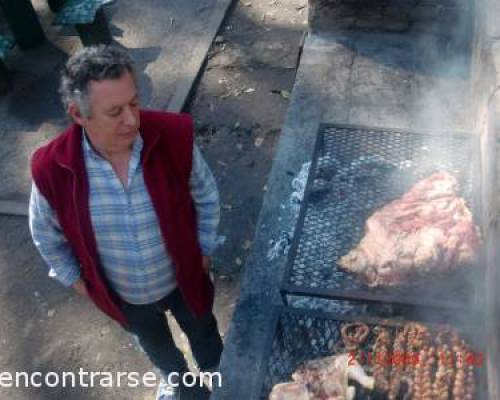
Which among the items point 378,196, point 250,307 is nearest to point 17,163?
point 250,307

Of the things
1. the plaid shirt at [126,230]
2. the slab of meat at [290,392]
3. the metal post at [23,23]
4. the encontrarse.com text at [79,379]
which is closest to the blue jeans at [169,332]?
the plaid shirt at [126,230]

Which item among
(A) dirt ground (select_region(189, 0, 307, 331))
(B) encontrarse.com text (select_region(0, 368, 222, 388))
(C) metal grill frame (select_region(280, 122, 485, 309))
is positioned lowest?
(B) encontrarse.com text (select_region(0, 368, 222, 388))

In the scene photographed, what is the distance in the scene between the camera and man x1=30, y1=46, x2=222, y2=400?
2.35m

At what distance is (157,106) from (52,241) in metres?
3.63

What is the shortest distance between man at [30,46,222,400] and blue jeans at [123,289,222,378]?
4cm

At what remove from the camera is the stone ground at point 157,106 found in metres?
4.30

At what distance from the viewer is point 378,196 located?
12.2 feet

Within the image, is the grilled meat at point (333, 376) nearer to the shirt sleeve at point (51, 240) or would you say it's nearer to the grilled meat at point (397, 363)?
the grilled meat at point (397, 363)

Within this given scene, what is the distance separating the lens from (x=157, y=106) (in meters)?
6.17

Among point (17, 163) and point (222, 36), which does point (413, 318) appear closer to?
point (17, 163)

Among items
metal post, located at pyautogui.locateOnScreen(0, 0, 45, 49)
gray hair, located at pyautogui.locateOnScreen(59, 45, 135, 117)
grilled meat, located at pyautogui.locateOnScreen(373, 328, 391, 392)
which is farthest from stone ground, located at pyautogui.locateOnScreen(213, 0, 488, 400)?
metal post, located at pyautogui.locateOnScreen(0, 0, 45, 49)

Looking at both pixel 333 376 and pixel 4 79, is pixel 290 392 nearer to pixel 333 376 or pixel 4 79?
pixel 333 376

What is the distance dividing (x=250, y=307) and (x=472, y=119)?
7.87ft
